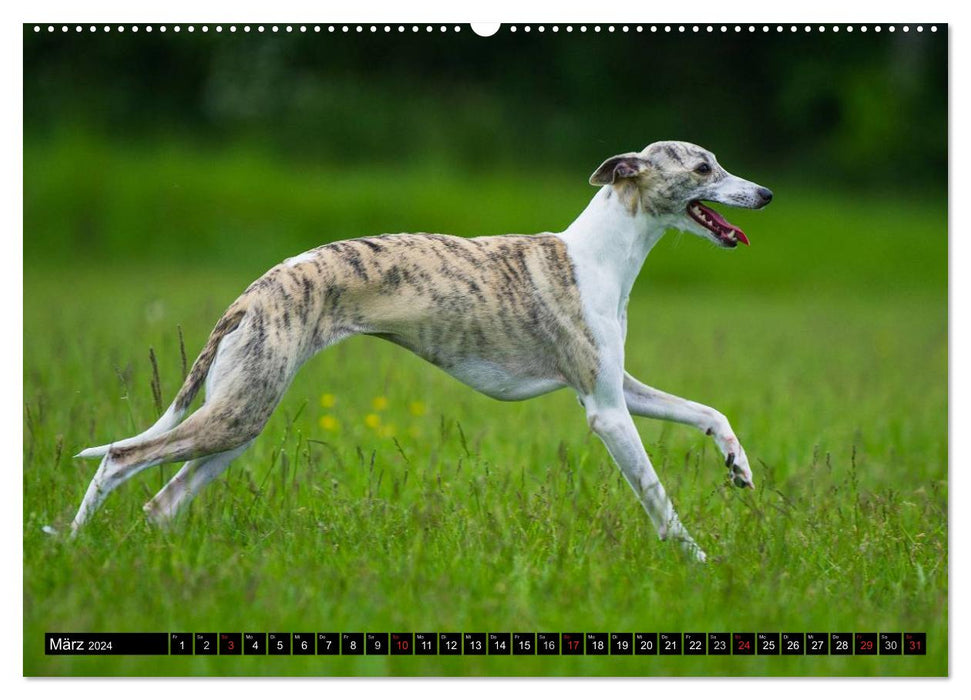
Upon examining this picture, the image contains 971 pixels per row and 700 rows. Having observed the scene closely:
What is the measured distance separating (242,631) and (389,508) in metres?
1.35

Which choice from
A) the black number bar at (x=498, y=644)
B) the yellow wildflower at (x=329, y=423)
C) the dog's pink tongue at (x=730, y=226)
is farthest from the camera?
the yellow wildflower at (x=329, y=423)

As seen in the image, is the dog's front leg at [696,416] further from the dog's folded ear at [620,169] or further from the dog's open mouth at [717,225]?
the dog's folded ear at [620,169]

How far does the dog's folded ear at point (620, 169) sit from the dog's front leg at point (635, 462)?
2.84ft

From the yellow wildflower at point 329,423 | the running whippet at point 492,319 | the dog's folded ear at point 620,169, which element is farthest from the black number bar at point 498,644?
the yellow wildflower at point 329,423

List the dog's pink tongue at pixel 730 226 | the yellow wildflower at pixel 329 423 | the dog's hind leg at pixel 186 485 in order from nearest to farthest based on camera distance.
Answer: the dog's hind leg at pixel 186 485, the dog's pink tongue at pixel 730 226, the yellow wildflower at pixel 329 423

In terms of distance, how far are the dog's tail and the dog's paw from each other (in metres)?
1.98

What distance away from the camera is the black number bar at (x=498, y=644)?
11.9ft

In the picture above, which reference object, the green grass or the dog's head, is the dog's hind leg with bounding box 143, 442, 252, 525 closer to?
the green grass

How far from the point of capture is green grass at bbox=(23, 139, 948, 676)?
385 cm

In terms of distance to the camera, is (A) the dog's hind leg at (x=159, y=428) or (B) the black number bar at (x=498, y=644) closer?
(B) the black number bar at (x=498, y=644)

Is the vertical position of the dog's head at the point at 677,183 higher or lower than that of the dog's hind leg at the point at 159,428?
higher

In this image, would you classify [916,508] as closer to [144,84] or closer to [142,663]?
[142,663]

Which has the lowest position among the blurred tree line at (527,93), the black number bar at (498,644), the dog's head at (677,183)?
the black number bar at (498,644)

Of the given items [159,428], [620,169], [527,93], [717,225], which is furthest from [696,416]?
[527,93]
